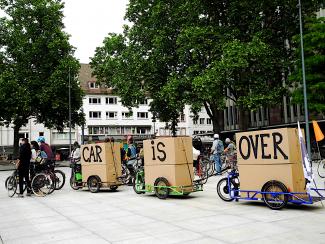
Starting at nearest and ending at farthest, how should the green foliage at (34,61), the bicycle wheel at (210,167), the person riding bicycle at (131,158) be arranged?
the person riding bicycle at (131,158) → the bicycle wheel at (210,167) → the green foliage at (34,61)

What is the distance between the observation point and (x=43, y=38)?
39094mm

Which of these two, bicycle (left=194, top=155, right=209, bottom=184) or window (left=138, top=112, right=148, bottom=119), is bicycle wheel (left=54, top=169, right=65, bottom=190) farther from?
window (left=138, top=112, right=148, bottom=119)

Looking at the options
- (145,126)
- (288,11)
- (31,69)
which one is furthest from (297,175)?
(145,126)

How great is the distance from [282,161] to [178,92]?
20.9 metres

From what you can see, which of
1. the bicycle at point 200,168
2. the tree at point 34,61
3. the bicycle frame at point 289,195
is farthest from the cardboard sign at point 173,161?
the tree at point 34,61

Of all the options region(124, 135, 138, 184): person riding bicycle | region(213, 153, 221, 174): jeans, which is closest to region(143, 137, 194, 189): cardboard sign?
region(124, 135, 138, 184): person riding bicycle

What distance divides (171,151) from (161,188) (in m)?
1.11

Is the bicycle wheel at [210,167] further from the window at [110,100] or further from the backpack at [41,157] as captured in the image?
the window at [110,100]

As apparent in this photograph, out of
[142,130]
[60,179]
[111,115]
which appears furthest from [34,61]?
[142,130]

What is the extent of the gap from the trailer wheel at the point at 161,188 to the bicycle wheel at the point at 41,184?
13.5 feet

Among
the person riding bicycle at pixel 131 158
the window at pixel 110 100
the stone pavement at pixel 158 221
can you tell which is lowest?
the stone pavement at pixel 158 221

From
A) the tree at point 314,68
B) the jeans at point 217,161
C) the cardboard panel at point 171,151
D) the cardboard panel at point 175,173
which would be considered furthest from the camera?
the tree at point 314,68

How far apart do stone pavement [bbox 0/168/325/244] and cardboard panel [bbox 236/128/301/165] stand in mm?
1084

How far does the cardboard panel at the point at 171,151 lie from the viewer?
12.0m
